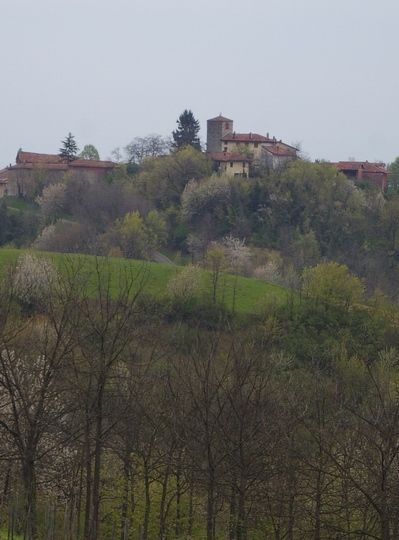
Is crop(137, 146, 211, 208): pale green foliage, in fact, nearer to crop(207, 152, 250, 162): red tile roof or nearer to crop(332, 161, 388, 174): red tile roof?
crop(207, 152, 250, 162): red tile roof

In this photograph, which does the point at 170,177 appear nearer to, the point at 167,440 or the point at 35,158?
the point at 35,158

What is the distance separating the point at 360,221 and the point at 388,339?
31.0 m

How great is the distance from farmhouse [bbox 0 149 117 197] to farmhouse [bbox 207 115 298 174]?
35.8 ft

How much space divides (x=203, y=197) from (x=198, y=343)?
64047 mm

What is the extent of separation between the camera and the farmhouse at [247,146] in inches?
3666

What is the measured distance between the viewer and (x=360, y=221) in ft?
274

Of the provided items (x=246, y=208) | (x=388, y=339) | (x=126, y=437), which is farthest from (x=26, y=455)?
(x=246, y=208)

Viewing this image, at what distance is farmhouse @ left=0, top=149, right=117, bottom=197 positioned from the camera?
90438 millimetres

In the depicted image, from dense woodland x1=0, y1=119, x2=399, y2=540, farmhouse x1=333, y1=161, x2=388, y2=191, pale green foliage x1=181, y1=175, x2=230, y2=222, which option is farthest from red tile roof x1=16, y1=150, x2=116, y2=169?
farmhouse x1=333, y1=161, x2=388, y2=191

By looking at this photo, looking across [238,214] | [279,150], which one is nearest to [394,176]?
[279,150]

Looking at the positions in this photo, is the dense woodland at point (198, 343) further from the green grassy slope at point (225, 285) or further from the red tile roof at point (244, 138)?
the red tile roof at point (244, 138)

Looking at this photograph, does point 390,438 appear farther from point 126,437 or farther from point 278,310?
point 278,310

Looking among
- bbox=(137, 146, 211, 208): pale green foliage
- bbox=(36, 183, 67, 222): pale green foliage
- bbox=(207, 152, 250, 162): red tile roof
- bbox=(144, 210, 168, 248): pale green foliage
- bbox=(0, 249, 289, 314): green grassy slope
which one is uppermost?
bbox=(207, 152, 250, 162): red tile roof

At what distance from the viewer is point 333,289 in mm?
56750
